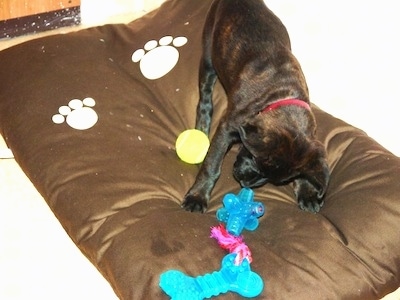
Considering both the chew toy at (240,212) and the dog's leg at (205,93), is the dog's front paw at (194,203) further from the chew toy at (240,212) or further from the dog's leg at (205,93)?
the dog's leg at (205,93)

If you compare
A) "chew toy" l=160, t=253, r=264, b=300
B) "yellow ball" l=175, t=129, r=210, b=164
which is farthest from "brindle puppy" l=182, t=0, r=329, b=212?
"chew toy" l=160, t=253, r=264, b=300

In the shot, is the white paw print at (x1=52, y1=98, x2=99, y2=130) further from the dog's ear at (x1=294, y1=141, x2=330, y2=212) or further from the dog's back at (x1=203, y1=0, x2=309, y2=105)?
the dog's ear at (x1=294, y1=141, x2=330, y2=212)

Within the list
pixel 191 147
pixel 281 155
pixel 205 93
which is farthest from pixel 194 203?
pixel 205 93

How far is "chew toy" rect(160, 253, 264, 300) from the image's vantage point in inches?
79.6

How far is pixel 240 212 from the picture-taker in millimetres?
2303

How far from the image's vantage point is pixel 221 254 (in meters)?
2.23

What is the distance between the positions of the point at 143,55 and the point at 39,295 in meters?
1.28

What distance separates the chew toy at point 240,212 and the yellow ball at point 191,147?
287mm

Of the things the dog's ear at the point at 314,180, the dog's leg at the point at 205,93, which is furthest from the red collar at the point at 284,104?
the dog's leg at the point at 205,93

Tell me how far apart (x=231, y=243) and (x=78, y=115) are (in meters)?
0.97

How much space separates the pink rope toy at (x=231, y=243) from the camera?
2107 millimetres

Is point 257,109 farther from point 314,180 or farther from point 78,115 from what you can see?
point 78,115

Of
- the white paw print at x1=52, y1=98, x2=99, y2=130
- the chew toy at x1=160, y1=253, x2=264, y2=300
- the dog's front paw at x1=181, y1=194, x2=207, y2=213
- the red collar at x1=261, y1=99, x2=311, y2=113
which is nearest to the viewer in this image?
the chew toy at x1=160, y1=253, x2=264, y2=300

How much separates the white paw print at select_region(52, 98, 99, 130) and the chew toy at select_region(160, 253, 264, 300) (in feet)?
3.01
